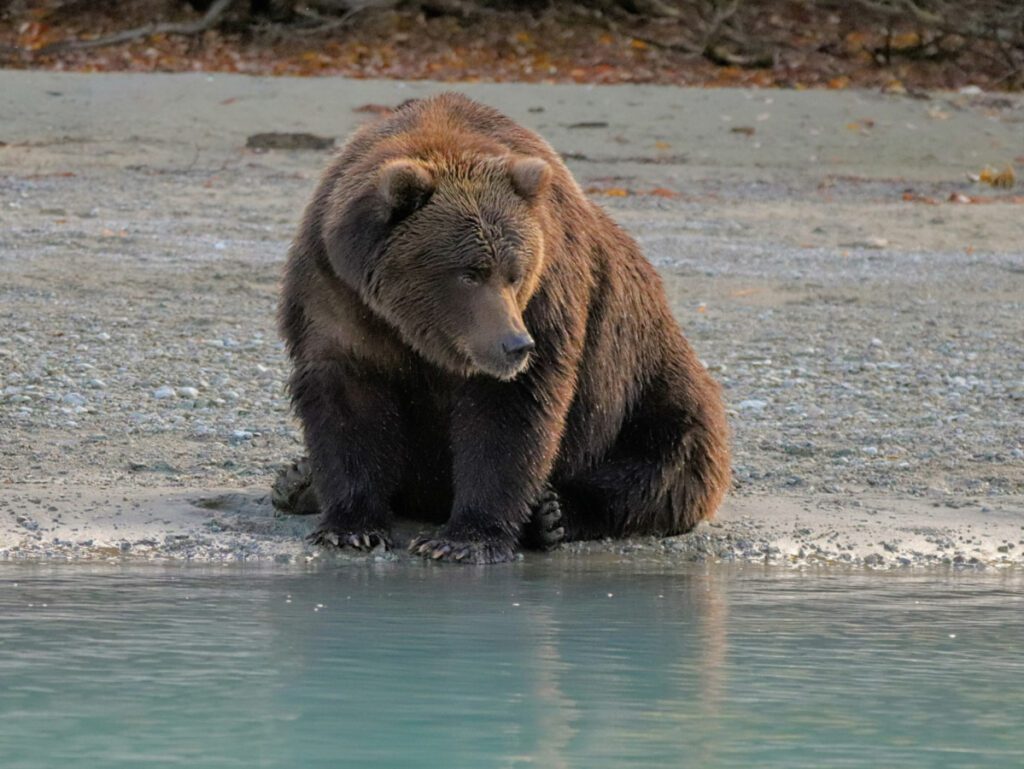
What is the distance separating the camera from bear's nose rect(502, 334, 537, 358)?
592 cm

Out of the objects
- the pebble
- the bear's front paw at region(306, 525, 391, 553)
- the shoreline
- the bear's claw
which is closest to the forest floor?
the pebble

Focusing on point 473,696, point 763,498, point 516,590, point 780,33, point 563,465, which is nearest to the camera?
point 473,696

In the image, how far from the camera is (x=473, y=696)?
14.3ft

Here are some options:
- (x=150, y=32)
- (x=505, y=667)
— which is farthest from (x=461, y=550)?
(x=150, y=32)

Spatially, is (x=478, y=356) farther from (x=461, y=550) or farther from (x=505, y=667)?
(x=505, y=667)

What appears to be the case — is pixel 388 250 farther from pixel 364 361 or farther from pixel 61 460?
pixel 61 460

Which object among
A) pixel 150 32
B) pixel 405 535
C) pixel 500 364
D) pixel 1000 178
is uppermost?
pixel 150 32

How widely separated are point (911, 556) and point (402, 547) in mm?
1694

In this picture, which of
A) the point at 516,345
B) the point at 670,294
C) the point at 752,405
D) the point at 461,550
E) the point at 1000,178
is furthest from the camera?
the point at 1000,178

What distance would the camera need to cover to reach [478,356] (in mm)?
6047

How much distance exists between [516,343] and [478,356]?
0.18 m

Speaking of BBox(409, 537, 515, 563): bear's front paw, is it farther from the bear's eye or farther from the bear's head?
the bear's eye

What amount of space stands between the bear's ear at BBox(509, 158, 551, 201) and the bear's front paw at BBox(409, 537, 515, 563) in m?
1.12

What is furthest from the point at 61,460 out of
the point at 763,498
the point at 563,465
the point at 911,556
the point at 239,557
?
the point at 911,556
